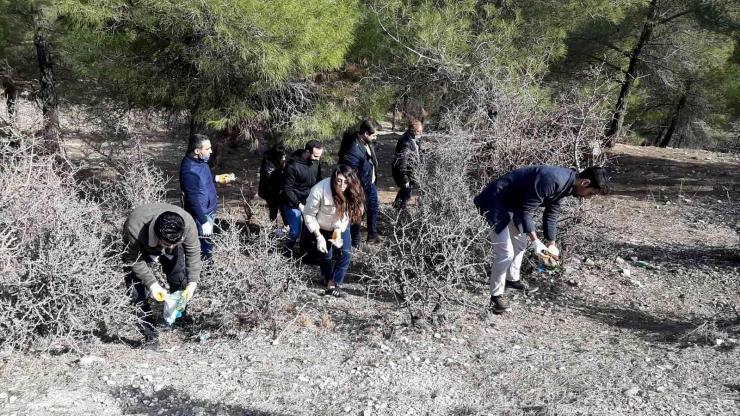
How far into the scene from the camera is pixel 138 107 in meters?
8.02

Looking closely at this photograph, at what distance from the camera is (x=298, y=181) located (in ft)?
19.0

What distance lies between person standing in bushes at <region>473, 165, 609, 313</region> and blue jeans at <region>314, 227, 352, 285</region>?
1.17m

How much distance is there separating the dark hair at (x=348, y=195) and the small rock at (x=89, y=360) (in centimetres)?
202

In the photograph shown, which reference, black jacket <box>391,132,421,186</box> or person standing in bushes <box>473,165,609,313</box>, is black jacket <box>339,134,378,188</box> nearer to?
black jacket <box>391,132,421,186</box>

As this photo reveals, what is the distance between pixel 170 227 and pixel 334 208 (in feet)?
Answer: 5.27

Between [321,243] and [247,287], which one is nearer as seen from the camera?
[247,287]

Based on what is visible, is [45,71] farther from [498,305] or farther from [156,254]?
[498,305]

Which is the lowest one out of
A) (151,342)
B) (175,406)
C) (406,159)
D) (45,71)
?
(175,406)

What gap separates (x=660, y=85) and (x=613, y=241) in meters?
7.91

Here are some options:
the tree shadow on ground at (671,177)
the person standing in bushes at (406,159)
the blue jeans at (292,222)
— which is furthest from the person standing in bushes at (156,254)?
the tree shadow on ground at (671,177)

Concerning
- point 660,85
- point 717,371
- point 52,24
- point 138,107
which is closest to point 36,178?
point 138,107

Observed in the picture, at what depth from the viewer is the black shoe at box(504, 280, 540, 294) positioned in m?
5.27

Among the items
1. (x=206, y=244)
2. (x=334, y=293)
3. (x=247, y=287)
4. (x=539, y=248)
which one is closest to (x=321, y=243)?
(x=334, y=293)

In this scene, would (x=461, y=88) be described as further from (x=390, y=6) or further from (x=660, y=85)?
(x=660, y=85)
